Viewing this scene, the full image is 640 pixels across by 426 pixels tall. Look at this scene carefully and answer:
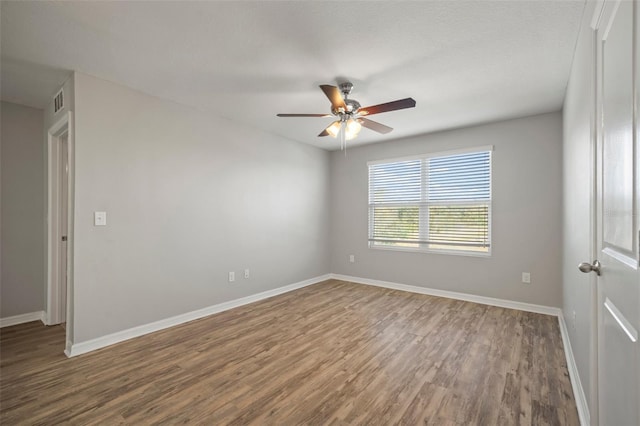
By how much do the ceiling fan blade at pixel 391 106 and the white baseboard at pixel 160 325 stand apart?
289 cm

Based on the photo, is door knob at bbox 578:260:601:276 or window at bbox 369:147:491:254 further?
window at bbox 369:147:491:254

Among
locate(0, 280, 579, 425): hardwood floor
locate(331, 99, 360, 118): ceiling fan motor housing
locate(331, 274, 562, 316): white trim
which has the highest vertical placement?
locate(331, 99, 360, 118): ceiling fan motor housing

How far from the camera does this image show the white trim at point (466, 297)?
3588 millimetres

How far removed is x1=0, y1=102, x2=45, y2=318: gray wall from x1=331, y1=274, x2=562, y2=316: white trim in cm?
436

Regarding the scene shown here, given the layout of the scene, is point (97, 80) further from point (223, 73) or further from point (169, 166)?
point (223, 73)

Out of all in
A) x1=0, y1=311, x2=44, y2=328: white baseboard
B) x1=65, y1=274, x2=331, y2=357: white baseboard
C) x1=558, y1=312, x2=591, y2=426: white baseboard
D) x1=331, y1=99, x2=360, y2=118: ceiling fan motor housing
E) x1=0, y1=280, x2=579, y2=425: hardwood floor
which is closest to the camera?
x1=558, y1=312, x2=591, y2=426: white baseboard

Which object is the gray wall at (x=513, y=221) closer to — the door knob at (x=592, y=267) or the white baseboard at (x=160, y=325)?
the white baseboard at (x=160, y=325)

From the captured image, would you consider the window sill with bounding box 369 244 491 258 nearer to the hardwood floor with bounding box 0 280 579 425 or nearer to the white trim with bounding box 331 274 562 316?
the white trim with bounding box 331 274 562 316

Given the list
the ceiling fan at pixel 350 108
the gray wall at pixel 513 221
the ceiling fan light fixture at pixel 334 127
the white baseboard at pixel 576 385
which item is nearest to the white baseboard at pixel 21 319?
the ceiling fan at pixel 350 108

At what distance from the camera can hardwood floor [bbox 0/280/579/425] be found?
1801 millimetres

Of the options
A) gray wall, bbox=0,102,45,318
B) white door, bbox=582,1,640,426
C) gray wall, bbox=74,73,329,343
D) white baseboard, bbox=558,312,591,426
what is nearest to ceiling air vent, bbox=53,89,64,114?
gray wall, bbox=74,73,329,343

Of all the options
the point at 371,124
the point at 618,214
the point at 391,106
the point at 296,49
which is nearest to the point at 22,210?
the point at 296,49

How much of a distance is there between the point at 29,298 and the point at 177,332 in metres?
1.96

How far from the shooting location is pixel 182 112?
335cm
